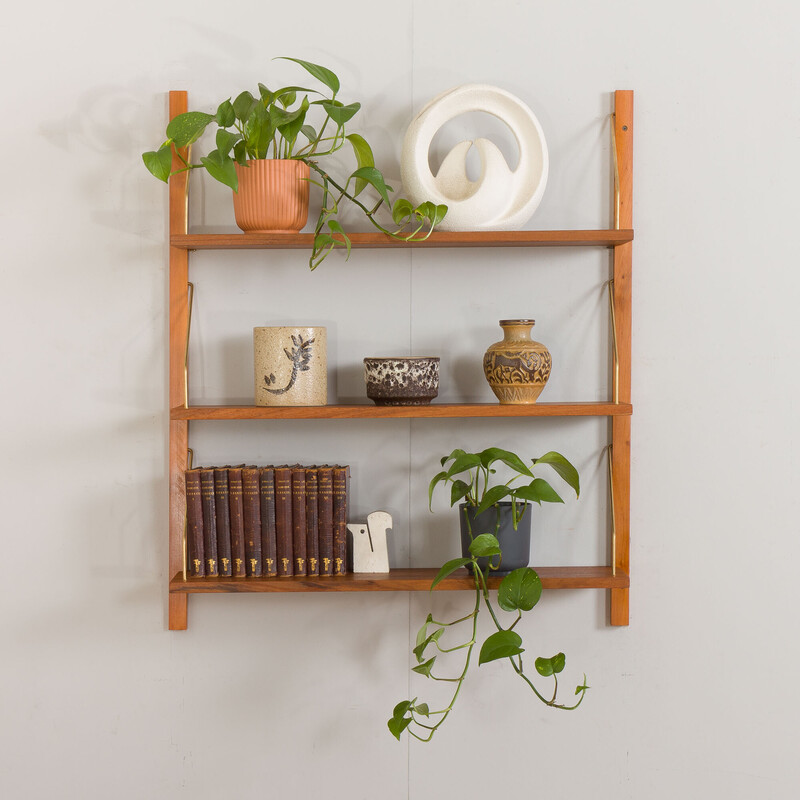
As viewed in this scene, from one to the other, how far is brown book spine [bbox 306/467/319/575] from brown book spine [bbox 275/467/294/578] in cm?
3

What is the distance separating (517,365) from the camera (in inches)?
57.6

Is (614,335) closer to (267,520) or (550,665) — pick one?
(550,665)

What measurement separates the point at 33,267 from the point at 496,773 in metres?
1.47

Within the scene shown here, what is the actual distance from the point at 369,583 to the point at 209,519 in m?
0.34

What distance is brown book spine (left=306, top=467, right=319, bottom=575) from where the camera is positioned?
1.50 metres

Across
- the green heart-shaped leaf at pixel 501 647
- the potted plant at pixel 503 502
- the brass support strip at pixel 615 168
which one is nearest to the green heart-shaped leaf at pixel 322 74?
the brass support strip at pixel 615 168

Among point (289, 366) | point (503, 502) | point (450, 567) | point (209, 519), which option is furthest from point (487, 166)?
point (209, 519)

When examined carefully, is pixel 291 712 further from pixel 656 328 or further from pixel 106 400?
pixel 656 328

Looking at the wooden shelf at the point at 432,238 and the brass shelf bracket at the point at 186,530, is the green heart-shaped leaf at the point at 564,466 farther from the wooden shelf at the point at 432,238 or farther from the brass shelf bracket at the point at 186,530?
the brass shelf bracket at the point at 186,530

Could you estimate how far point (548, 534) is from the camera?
1.63 meters

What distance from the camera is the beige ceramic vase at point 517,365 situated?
1.47m

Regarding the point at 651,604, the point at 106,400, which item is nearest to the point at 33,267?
the point at 106,400

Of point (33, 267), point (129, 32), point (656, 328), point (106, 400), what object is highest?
point (129, 32)

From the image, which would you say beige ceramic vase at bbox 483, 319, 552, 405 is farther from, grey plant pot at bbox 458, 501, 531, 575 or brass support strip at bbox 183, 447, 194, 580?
brass support strip at bbox 183, 447, 194, 580
